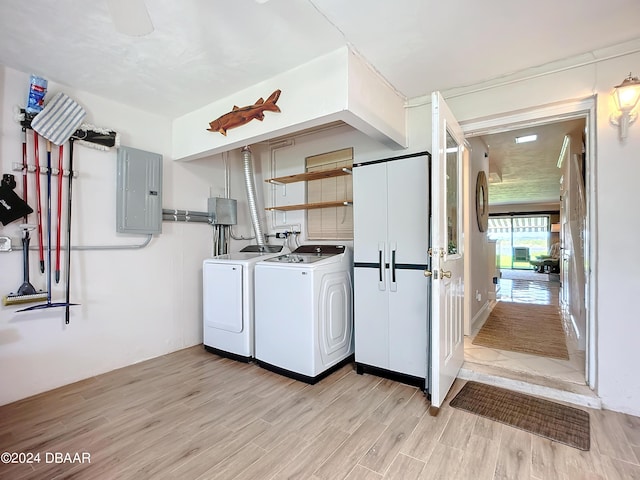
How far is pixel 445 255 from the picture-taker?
220 cm

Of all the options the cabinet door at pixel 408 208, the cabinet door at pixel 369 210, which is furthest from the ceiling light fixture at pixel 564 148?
the cabinet door at pixel 369 210

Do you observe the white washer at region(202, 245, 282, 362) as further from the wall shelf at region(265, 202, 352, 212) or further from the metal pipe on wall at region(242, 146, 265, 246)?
the wall shelf at region(265, 202, 352, 212)

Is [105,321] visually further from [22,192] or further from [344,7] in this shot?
[344,7]

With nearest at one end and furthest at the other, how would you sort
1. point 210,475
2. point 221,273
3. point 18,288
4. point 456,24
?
point 210,475
point 456,24
point 18,288
point 221,273

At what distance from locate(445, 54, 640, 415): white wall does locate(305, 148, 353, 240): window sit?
203 centimetres

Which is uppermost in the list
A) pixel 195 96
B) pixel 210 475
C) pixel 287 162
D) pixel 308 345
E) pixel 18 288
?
pixel 195 96

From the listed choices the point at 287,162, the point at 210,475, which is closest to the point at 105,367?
the point at 210,475

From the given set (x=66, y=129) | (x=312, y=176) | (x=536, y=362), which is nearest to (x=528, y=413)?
(x=536, y=362)

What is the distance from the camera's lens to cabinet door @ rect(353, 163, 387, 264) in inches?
106

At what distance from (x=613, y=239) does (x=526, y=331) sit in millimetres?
2125

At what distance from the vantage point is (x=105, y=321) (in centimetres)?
286

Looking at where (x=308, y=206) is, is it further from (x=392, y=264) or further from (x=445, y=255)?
(x=445, y=255)

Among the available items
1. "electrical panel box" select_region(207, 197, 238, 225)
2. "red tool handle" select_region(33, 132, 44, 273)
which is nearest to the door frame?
"electrical panel box" select_region(207, 197, 238, 225)

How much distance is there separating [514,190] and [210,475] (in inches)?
362
